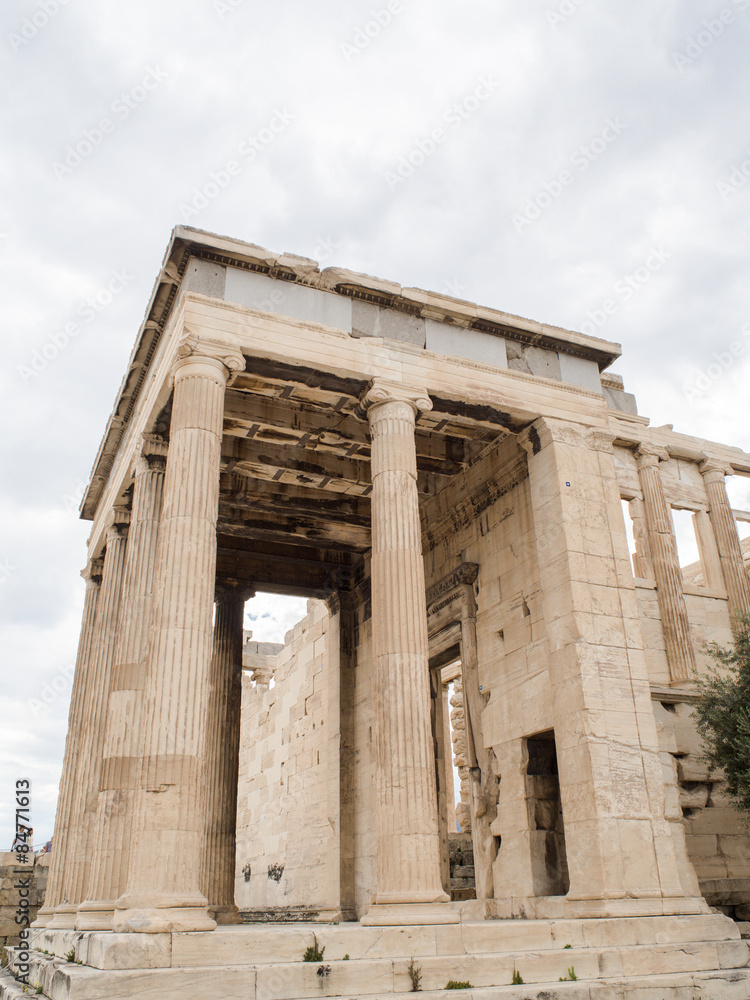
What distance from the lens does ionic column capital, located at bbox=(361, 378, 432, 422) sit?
12547mm

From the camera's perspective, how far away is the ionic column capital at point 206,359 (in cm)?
1149

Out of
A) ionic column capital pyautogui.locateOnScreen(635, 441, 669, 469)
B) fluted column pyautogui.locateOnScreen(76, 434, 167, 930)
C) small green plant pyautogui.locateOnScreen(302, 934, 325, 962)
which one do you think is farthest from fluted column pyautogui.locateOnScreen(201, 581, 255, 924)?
ionic column capital pyautogui.locateOnScreen(635, 441, 669, 469)

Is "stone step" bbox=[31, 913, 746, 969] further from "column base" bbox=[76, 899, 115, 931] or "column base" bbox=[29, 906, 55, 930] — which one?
"column base" bbox=[29, 906, 55, 930]

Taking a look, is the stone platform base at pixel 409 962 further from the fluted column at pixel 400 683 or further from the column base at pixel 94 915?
the column base at pixel 94 915

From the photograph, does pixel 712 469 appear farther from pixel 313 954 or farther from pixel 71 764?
pixel 71 764

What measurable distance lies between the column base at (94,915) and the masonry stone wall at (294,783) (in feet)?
23.8

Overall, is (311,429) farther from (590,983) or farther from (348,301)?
(590,983)

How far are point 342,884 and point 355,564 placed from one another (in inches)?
275

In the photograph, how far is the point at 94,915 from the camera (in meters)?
11.5

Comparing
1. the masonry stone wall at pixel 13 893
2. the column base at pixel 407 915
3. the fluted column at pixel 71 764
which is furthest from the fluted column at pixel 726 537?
the masonry stone wall at pixel 13 893

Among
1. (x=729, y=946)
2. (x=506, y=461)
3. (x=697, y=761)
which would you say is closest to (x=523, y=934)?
(x=729, y=946)

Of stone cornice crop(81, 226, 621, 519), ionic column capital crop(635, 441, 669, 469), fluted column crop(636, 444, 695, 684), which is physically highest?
stone cornice crop(81, 226, 621, 519)

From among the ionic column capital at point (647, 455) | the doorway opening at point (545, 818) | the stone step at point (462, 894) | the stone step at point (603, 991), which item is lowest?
the stone step at point (603, 991)

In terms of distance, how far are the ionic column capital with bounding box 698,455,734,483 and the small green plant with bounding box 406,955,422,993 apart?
12.5 meters
